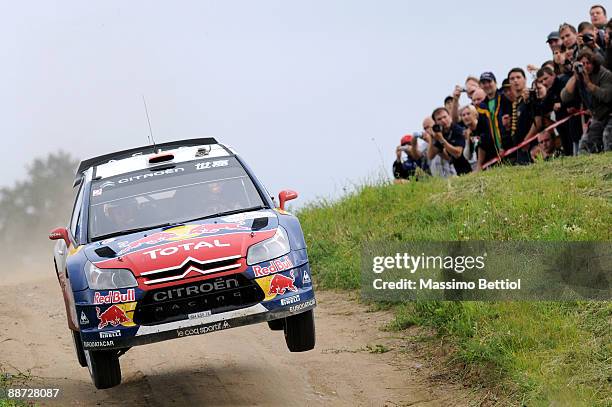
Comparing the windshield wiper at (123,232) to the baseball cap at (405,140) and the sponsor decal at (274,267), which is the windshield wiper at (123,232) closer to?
the sponsor decal at (274,267)

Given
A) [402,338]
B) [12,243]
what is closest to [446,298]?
[402,338]

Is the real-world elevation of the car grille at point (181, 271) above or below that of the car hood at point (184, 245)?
below

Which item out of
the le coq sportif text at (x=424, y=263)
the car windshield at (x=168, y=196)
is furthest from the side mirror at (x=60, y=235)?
the le coq sportif text at (x=424, y=263)

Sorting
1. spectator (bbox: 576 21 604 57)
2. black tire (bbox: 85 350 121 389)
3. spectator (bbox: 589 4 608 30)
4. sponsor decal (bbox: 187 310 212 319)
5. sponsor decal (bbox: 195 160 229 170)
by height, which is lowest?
black tire (bbox: 85 350 121 389)

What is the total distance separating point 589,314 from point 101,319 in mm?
3956

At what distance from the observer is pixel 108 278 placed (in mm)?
7863

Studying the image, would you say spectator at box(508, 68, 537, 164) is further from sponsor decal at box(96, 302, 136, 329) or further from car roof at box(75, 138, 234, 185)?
sponsor decal at box(96, 302, 136, 329)

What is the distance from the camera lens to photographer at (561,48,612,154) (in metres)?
12.7

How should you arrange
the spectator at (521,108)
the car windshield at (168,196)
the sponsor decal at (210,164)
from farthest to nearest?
the spectator at (521,108) < the sponsor decal at (210,164) < the car windshield at (168,196)

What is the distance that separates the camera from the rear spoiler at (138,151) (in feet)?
33.7

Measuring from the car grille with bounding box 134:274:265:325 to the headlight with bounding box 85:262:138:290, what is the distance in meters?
0.19

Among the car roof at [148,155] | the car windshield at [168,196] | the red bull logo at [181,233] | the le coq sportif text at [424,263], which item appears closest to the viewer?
the red bull logo at [181,233]

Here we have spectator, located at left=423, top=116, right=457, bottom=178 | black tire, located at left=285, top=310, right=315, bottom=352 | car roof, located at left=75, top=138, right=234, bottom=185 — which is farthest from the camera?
spectator, located at left=423, top=116, right=457, bottom=178

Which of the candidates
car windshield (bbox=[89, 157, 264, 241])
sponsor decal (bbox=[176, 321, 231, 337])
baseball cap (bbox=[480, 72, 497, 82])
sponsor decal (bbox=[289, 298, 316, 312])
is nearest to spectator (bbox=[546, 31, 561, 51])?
baseball cap (bbox=[480, 72, 497, 82])
